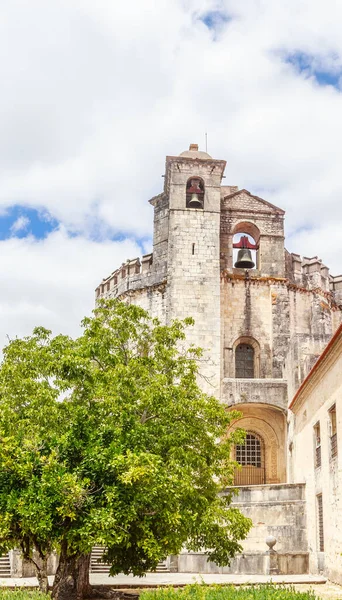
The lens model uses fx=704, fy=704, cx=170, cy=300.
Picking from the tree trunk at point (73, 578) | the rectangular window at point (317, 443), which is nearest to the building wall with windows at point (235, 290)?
the rectangular window at point (317, 443)

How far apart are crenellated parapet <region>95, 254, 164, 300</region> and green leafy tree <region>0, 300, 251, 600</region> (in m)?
12.8

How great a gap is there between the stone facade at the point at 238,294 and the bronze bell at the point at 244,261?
27 centimetres

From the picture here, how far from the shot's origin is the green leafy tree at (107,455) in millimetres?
11695

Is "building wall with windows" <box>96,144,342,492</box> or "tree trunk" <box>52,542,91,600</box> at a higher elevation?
"building wall with windows" <box>96,144,342,492</box>

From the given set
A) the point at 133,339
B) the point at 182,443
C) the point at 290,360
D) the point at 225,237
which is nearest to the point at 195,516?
the point at 182,443

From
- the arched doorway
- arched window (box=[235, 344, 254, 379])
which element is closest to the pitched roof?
the arched doorway

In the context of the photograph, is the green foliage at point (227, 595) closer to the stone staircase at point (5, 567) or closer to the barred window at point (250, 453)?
the stone staircase at point (5, 567)

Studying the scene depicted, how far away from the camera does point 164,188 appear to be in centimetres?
3197

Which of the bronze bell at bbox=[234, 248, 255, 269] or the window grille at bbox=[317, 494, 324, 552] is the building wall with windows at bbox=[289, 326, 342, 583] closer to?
the window grille at bbox=[317, 494, 324, 552]

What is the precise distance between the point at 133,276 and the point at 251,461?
9.53 meters

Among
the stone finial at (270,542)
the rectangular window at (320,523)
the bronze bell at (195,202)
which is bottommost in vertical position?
the stone finial at (270,542)

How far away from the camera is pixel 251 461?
28.3 meters

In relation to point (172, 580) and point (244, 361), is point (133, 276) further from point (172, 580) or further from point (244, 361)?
point (172, 580)

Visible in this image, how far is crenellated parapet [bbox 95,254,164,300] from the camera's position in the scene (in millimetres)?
30497
